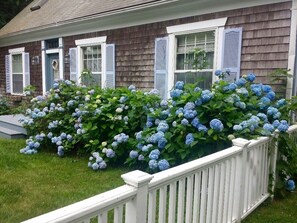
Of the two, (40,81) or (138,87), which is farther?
(40,81)

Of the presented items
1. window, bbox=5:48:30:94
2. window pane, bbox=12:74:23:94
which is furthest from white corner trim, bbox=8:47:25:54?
window pane, bbox=12:74:23:94

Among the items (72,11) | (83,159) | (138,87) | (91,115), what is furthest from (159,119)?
(72,11)

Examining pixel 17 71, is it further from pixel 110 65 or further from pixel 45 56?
pixel 110 65

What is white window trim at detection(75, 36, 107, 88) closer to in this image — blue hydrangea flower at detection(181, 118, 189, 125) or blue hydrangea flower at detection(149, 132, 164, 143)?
blue hydrangea flower at detection(149, 132, 164, 143)

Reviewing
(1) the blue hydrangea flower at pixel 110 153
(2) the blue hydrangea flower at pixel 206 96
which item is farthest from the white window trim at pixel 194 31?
(1) the blue hydrangea flower at pixel 110 153

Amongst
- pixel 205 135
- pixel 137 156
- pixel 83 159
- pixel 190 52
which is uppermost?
pixel 190 52

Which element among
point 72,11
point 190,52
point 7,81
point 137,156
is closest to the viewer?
point 137,156

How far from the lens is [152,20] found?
6582 millimetres

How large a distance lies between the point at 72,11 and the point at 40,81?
108 inches

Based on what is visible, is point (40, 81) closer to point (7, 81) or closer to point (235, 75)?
point (7, 81)

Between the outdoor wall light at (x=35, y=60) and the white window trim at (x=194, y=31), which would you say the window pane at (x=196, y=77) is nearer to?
the white window trim at (x=194, y=31)

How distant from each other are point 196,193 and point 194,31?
168 inches

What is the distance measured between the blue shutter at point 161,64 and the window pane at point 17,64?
6.85m

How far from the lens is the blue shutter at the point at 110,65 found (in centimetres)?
757
